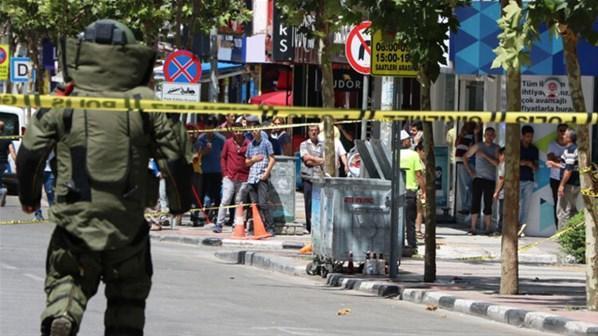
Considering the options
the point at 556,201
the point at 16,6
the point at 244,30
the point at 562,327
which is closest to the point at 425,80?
the point at 562,327

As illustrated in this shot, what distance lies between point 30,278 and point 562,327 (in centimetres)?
555

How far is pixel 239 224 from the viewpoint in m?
23.7

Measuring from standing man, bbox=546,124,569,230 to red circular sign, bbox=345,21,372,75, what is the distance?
557 centimetres

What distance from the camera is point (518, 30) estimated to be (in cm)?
1284

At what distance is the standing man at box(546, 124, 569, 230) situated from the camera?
942 inches

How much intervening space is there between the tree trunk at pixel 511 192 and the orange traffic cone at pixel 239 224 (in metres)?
8.42

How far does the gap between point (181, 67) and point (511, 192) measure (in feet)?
44.1

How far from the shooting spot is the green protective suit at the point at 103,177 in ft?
26.5

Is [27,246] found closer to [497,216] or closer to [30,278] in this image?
[30,278]

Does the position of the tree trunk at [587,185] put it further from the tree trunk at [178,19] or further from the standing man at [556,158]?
the tree trunk at [178,19]

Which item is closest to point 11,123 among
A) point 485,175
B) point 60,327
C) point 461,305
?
point 485,175

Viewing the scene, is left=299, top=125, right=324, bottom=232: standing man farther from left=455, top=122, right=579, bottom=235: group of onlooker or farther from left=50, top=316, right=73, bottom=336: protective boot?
left=50, top=316, right=73, bottom=336: protective boot

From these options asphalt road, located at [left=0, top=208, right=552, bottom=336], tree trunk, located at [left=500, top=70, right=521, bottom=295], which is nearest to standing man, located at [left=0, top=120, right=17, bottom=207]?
asphalt road, located at [left=0, top=208, right=552, bottom=336]

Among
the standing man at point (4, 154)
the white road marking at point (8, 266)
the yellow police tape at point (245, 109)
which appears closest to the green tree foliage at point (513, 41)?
the yellow police tape at point (245, 109)
